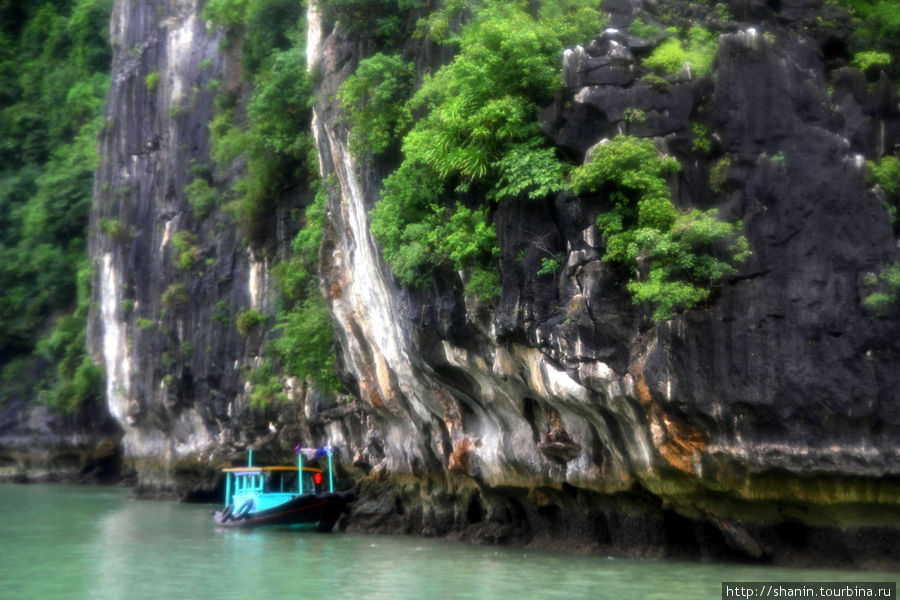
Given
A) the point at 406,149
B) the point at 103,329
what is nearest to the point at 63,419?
the point at 103,329

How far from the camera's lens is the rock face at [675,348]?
12.3 metres

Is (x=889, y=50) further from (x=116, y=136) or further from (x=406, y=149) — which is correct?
(x=116, y=136)

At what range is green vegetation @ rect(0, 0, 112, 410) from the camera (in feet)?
119

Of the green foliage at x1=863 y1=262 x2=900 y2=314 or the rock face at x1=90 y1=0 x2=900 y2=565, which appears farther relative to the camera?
the rock face at x1=90 y1=0 x2=900 y2=565

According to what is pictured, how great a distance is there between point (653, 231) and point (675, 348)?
1.48 m

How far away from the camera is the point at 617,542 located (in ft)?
50.4

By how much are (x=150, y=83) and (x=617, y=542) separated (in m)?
23.2

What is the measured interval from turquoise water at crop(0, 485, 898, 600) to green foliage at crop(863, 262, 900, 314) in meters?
3.12

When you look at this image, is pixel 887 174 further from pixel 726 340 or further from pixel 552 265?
pixel 552 265

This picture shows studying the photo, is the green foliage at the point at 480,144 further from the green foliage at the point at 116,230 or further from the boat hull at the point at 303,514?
the green foliage at the point at 116,230

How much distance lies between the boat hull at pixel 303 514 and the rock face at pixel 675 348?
161cm

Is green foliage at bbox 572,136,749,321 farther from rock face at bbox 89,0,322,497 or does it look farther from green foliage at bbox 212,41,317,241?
rock face at bbox 89,0,322,497

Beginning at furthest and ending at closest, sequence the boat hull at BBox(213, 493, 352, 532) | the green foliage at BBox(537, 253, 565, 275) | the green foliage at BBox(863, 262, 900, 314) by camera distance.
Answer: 1. the boat hull at BBox(213, 493, 352, 532)
2. the green foliage at BBox(537, 253, 565, 275)
3. the green foliage at BBox(863, 262, 900, 314)

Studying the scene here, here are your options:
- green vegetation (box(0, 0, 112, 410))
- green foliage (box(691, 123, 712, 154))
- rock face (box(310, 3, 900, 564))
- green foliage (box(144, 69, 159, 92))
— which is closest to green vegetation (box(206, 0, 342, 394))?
green foliage (box(144, 69, 159, 92))
